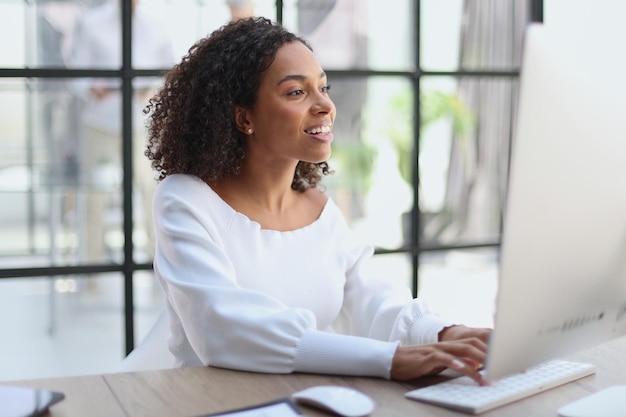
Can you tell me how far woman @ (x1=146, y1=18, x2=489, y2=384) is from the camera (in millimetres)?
1857

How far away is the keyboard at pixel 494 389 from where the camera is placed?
1.42 metres

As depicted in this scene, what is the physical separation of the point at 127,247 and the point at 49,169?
1.02 feet

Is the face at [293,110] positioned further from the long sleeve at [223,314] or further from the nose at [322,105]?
the long sleeve at [223,314]

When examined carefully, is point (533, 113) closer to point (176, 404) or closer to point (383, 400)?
point (383, 400)

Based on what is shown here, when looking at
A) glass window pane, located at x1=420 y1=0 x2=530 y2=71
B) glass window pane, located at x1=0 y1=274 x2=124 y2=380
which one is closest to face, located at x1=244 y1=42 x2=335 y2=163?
glass window pane, located at x1=0 y1=274 x2=124 y2=380

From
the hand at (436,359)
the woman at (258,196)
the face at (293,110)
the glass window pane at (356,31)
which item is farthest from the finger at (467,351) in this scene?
the glass window pane at (356,31)

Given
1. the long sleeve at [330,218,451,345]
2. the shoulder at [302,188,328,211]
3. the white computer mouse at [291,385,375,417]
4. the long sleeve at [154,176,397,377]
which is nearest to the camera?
the white computer mouse at [291,385,375,417]

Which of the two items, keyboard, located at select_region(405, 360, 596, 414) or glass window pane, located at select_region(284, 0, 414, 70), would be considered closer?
keyboard, located at select_region(405, 360, 596, 414)

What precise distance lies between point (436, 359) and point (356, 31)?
62.6 inches

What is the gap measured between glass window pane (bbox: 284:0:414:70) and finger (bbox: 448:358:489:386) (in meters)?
1.42

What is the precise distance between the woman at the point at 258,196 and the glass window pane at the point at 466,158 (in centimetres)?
100

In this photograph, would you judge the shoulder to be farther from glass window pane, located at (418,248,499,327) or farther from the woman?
glass window pane, located at (418,248,499,327)

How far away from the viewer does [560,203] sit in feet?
4.06

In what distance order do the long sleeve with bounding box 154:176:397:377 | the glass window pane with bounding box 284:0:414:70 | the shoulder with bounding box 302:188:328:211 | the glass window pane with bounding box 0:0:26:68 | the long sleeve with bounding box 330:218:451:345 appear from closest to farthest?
1. the long sleeve with bounding box 154:176:397:377
2. the long sleeve with bounding box 330:218:451:345
3. the shoulder with bounding box 302:188:328:211
4. the glass window pane with bounding box 0:0:26:68
5. the glass window pane with bounding box 284:0:414:70
